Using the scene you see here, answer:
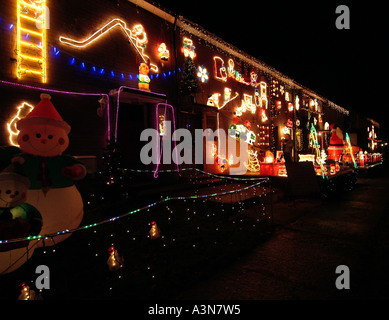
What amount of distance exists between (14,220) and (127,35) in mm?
7634

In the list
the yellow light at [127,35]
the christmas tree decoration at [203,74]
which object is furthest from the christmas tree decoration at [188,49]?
the yellow light at [127,35]

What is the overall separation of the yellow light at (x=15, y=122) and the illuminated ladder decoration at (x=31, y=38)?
2.34 ft

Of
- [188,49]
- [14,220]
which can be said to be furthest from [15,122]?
[188,49]

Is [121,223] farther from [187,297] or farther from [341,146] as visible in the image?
[341,146]

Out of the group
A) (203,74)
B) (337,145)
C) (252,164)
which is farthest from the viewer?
(337,145)

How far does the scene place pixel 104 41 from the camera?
849cm

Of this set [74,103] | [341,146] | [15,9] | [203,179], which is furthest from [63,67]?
[341,146]

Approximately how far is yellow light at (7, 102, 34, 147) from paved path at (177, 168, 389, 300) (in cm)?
553

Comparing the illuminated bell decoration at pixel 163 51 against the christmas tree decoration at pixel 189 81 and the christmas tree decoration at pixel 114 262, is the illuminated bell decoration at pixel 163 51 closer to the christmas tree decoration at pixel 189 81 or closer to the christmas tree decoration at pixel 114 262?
the christmas tree decoration at pixel 189 81

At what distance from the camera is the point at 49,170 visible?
14.1ft

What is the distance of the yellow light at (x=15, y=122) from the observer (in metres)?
6.29

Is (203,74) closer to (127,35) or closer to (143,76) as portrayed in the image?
(143,76)

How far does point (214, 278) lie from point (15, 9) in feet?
25.1

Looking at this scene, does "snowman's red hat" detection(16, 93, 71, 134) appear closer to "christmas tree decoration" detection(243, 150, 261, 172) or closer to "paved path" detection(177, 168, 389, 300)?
"paved path" detection(177, 168, 389, 300)
